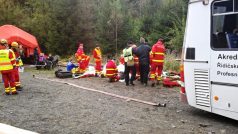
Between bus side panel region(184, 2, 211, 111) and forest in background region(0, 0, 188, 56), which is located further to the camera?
forest in background region(0, 0, 188, 56)

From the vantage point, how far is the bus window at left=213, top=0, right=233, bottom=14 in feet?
24.4

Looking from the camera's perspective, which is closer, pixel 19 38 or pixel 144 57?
pixel 144 57

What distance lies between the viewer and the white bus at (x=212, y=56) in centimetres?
739

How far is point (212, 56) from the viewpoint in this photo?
25.4ft

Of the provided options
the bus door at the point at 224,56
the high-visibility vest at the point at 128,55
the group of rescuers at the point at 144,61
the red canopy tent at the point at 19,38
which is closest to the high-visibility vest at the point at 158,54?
the group of rescuers at the point at 144,61

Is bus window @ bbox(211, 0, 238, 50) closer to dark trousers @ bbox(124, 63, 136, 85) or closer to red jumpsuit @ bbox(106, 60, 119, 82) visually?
dark trousers @ bbox(124, 63, 136, 85)

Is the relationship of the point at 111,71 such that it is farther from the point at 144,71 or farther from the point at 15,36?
the point at 15,36

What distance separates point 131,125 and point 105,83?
8071mm

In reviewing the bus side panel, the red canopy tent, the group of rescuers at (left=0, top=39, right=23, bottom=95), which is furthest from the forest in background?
the bus side panel

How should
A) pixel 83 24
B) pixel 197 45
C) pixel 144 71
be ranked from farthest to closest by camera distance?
pixel 83 24
pixel 144 71
pixel 197 45

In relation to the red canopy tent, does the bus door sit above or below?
below

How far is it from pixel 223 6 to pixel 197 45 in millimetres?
1049

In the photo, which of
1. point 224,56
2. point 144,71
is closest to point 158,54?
point 144,71

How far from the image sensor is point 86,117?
848cm
